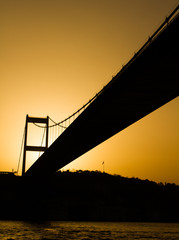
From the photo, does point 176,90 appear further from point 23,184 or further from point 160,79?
point 23,184

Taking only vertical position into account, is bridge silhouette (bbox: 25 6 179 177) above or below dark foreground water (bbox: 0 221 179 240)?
above

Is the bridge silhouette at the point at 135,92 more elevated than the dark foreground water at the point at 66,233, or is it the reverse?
the bridge silhouette at the point at 135,92

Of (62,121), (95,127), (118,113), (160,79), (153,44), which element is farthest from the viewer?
(62,121)

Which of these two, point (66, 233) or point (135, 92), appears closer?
point (135, 92)

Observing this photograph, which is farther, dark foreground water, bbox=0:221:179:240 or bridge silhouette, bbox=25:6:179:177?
dark foreground water, bbox=0:221:179:240

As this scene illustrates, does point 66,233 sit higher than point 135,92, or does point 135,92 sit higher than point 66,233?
point 135,92

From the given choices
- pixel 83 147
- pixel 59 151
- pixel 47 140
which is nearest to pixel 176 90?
pixel 83 147

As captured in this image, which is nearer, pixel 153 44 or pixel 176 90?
pixel 153 44

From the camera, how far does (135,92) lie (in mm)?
Result: 13883

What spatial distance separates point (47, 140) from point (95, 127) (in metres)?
24.6

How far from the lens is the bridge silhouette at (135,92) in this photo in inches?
429

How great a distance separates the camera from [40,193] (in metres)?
43.4

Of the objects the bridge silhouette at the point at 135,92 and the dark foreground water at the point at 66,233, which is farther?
the dark foreground water at the point at 66,233

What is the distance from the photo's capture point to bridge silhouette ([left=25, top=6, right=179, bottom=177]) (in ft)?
35.7
